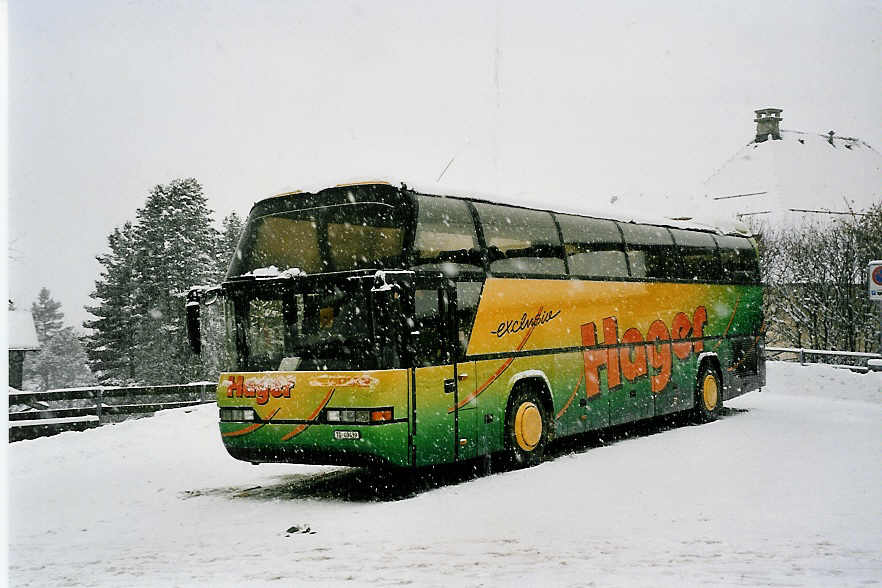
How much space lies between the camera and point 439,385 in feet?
33.7

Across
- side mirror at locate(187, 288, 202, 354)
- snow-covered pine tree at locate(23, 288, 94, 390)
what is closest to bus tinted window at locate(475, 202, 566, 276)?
side mirror at locate(187, 288, 202, 354)

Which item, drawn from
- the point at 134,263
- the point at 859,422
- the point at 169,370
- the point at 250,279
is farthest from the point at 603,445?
the point at 134,263

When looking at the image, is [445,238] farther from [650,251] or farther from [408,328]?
[650,251]

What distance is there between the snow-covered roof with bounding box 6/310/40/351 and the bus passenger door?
2929 centimetres

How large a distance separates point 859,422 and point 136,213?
2881 centimetres

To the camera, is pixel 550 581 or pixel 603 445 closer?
pixel 550 581

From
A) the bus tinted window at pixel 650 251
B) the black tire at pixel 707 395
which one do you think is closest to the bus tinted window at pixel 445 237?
the bus tinted window at pixel 650 251

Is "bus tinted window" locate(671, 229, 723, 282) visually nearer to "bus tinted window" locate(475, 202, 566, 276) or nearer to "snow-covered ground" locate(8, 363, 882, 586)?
"snow-covered ground" locate(8, 363, 882, 586)

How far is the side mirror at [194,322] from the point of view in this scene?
1055 centimetres

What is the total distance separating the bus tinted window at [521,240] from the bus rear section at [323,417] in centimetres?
240

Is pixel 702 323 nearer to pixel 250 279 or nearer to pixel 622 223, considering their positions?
pixel 622 223

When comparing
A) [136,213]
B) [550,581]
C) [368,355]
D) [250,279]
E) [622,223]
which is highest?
[136,213]

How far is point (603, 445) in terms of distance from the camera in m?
13.7

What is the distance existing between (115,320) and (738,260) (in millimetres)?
25130
